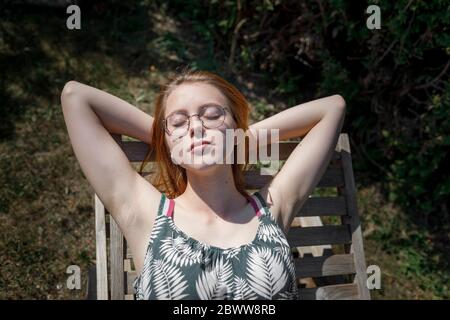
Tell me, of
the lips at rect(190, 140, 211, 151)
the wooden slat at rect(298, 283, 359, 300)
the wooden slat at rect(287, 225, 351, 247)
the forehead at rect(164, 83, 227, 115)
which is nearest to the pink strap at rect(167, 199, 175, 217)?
the lips at rect(190, 140, 211, 151)

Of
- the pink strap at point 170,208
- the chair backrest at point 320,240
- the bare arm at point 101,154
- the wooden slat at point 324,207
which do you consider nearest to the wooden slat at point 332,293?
the chair backrest at point 320,240

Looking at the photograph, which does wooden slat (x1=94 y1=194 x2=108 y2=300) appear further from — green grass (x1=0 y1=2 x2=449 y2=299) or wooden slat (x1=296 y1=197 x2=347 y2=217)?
wooden slat (x1=296 y1=197 x2=347 y2=217)

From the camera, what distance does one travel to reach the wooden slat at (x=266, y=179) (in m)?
3.04

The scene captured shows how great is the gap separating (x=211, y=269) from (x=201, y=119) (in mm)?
751

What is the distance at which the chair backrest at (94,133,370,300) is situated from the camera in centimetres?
276

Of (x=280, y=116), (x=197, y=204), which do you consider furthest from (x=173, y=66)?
(x=197, y=204)

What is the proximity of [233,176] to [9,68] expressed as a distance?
9.74 feet

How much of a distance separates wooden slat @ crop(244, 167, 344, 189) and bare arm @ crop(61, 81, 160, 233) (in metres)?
0.80

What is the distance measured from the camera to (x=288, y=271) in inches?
87.7

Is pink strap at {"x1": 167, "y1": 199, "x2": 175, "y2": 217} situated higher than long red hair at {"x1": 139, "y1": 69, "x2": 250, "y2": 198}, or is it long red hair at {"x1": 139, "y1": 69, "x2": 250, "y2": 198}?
long red hair at {"x1": 139, "y1": 69, "x2": 250, "y2": 198}

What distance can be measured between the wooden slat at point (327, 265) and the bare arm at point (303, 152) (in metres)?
0.63

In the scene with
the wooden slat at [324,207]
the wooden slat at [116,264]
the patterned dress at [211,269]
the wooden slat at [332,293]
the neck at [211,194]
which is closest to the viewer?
the patterned dress at [211,269]

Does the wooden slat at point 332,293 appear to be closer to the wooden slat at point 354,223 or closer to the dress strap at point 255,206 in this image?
the wooden slat at point 354,223

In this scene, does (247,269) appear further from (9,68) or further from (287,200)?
(9,68)
